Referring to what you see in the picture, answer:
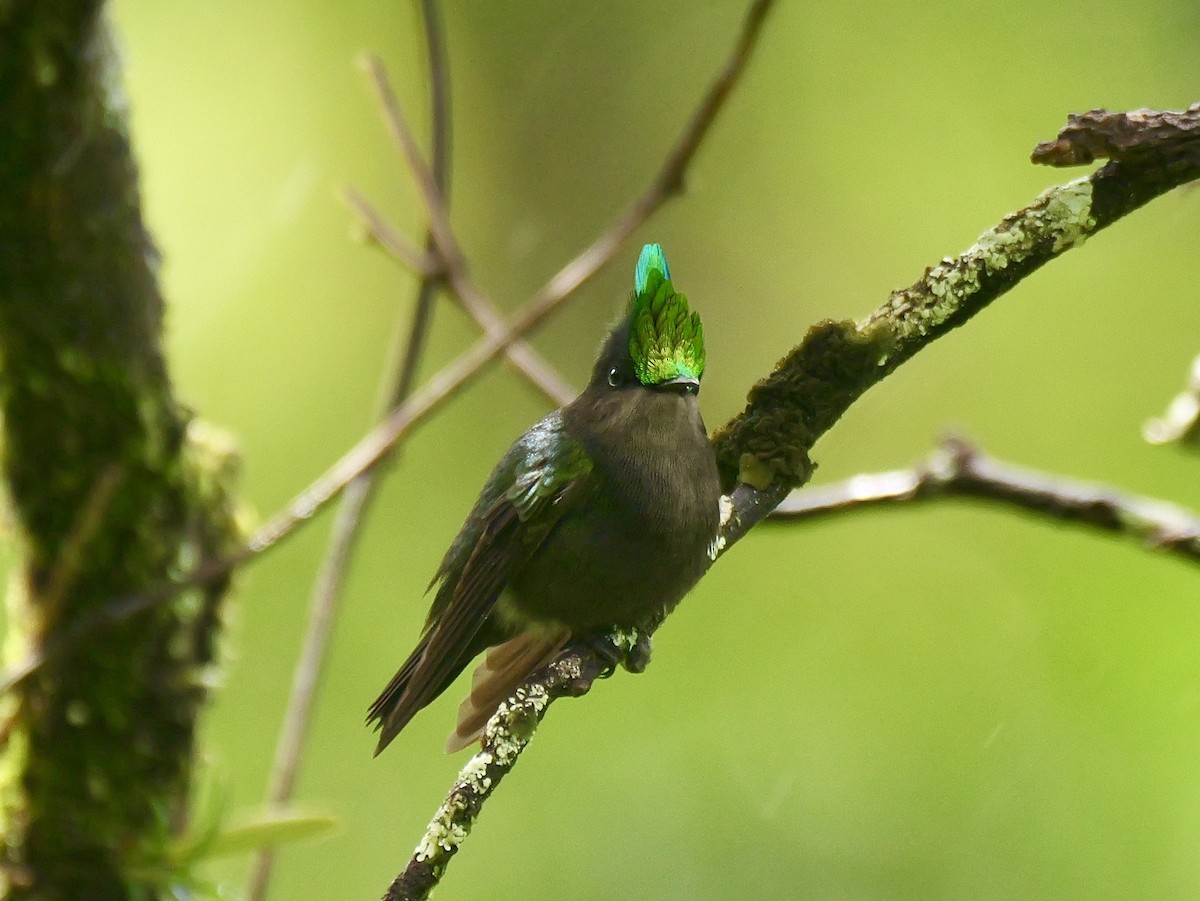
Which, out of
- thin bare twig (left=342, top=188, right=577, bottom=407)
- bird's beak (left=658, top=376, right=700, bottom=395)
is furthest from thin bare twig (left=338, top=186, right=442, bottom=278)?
bird's beak (left=658, top=376, right=700, bottom=395)

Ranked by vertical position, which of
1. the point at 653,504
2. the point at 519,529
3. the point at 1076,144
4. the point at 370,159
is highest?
the point at 370,159

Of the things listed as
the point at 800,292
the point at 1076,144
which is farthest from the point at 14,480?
the point at 800,292

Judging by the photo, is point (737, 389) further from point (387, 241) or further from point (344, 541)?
point (344, 541)

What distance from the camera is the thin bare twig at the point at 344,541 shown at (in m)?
2.84

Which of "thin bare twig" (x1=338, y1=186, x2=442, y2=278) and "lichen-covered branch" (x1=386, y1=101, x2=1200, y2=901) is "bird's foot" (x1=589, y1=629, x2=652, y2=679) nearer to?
"lichen-covered branch" (x1=386, y1=101, x2=1200, y2=901)

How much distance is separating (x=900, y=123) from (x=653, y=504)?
8712 millimetres

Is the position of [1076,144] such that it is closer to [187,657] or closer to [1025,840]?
[187,657]

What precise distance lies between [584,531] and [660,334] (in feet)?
1.73

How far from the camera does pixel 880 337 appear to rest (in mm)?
1743

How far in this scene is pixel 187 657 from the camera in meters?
3.26

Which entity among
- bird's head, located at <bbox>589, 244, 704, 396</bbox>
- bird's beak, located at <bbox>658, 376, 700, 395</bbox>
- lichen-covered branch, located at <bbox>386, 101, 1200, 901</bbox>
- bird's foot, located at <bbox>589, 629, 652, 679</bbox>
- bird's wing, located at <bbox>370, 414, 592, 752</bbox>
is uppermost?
bird's wing, located at <bbox>370, 414, 592, 752</bbox>

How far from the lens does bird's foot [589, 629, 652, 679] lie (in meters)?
2.10

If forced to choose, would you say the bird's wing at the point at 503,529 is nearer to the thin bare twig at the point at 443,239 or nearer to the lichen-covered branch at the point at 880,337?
the lichen-covered branch at the point at 880,337

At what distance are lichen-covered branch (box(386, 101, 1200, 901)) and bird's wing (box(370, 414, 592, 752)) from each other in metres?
0.20
